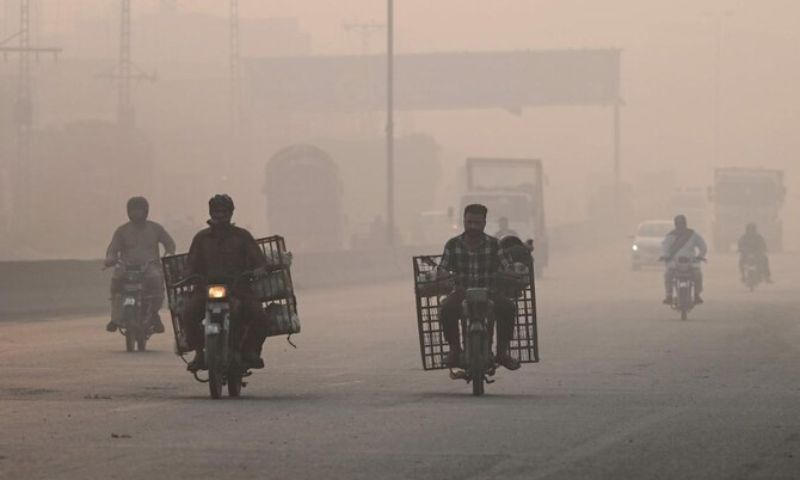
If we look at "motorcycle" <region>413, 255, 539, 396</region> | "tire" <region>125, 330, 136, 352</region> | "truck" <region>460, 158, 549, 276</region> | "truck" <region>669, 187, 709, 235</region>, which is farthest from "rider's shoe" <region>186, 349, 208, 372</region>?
"truck" <region>669, 187, 709, 235</region>

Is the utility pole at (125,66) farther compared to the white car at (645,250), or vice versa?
the utility pole at (125,66)

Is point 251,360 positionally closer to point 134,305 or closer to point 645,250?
point 134,305

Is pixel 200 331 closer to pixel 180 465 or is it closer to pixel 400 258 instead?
pixel 180 465

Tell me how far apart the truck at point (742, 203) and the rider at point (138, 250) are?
5775 centimetres

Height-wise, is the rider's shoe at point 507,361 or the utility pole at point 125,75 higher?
the utility pole at point 125,75

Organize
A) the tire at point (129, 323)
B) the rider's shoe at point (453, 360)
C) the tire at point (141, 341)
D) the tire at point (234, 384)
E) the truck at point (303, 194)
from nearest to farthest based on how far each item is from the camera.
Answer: the tire at point (234, 384), the rider's shoe at point (453, 360), the tire at point (129, 323), the tire at point (141, 341), the truck at point (303, 194)

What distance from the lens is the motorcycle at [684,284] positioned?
1283 inches

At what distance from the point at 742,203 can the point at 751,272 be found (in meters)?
34.8

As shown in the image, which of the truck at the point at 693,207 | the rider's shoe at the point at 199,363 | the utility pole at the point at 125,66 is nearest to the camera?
the rider's shoe at the point at 199,363

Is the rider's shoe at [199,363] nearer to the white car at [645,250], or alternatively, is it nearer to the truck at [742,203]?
the white car at [645,250]

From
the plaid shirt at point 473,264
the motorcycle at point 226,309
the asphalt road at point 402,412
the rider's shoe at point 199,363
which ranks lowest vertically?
the asphalt road at point 402,412

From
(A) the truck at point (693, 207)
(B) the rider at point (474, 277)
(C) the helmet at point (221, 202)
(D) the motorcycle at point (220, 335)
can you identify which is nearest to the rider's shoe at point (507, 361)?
(B) the rider at point (474, 277)

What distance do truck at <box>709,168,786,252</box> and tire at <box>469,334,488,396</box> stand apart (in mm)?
64152

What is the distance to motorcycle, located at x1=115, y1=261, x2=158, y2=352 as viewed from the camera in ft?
76.9
